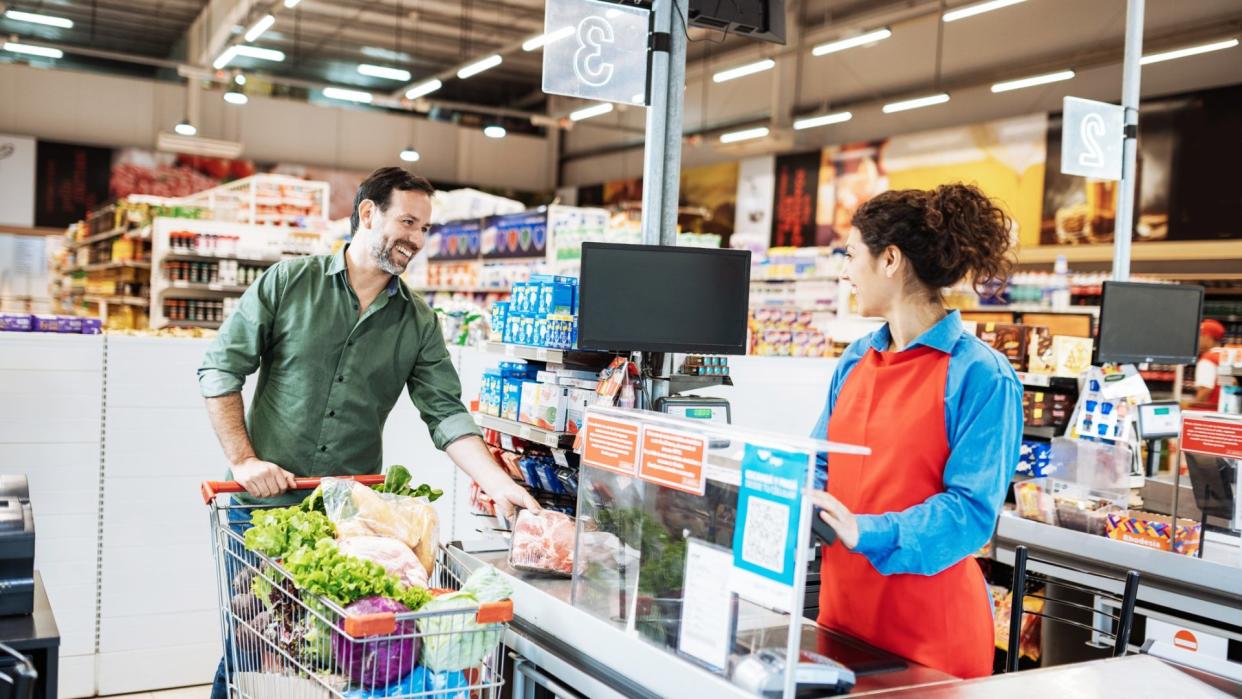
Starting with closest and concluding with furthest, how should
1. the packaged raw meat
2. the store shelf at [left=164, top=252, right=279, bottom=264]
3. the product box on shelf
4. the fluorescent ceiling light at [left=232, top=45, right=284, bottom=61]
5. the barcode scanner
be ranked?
the barcode scanner → the packaged raw meat → the product box on shelf → the store shelf at [left=164, top=252, right=279, bottom=264] → the fluorescent ceiling light at [left=232, top=45, right=284, bottom=61]

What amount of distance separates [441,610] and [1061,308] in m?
9.60

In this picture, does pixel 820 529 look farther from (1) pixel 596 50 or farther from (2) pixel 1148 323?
(2) pixel 1148 323

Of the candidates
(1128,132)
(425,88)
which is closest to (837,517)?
(1128,132)

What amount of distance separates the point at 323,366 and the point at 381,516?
0.97 m

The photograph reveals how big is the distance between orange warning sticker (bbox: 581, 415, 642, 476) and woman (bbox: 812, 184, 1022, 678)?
490mm

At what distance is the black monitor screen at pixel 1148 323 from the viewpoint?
4238 millimetres

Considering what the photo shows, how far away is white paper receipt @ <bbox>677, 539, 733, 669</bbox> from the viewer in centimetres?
155

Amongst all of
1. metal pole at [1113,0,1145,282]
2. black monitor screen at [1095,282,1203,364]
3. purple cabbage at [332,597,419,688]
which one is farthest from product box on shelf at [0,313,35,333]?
metal pole at [1113,0,1145,282]

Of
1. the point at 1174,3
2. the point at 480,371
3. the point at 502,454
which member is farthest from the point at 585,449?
the point at 1174,3

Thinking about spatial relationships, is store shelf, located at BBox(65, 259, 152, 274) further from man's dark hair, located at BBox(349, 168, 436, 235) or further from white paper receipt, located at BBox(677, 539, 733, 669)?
white paper receipt, located at BBox(677, 539, 733, 669)

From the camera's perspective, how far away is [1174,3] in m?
11.5

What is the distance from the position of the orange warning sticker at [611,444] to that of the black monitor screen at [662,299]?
86cm

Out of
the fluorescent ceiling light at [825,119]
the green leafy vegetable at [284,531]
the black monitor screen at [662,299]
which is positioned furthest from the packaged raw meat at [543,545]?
the fluorescent ceiling light at [825,119]

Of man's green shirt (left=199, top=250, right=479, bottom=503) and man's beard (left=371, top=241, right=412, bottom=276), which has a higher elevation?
man's beard (left=371, top=241, right=412, bottom=276)
